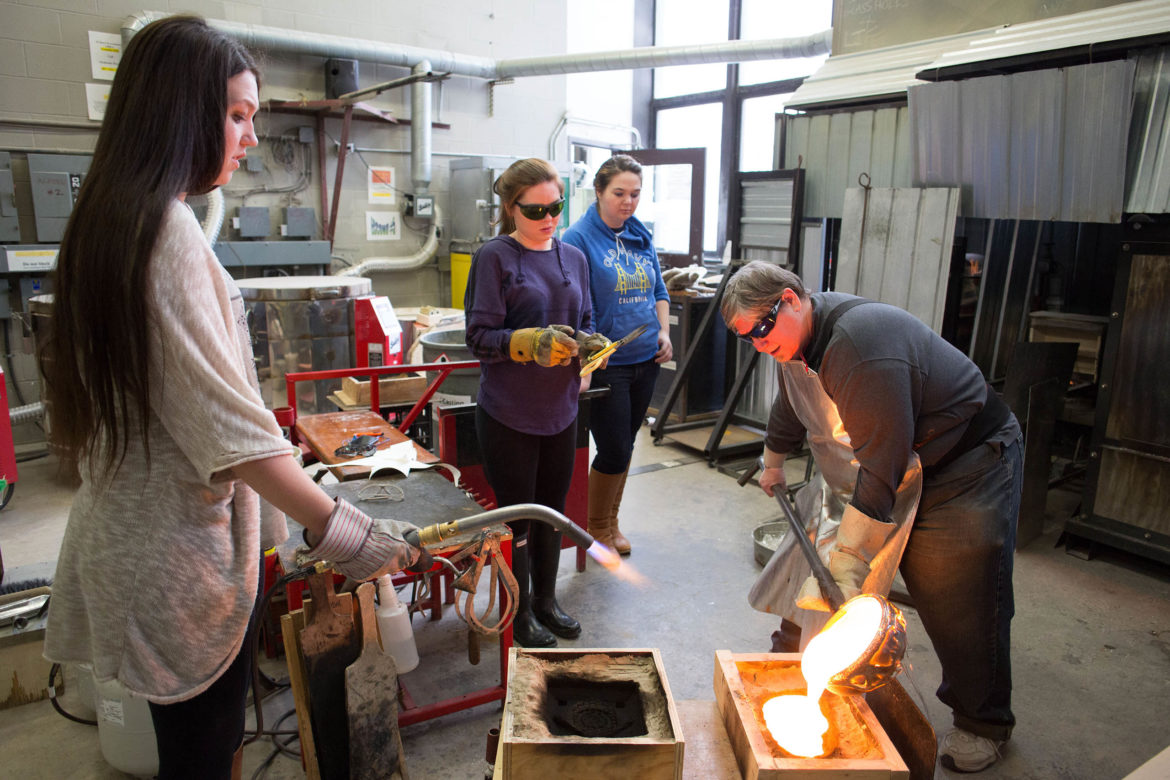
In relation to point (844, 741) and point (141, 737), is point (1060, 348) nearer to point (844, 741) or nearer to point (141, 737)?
point (844, 741)

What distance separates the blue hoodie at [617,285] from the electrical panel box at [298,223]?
11.7ft

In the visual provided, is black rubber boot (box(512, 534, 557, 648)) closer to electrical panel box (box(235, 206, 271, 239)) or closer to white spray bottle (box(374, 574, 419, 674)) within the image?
white spray bottle (box(374, 574, 419, 674))

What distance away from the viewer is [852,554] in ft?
5.91

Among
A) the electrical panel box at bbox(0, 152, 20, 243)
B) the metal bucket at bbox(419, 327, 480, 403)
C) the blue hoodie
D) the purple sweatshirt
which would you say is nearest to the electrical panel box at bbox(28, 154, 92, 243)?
the electrical panel box at bbox(0, 152, 20, 243)

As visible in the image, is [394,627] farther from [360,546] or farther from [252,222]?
[252,222]

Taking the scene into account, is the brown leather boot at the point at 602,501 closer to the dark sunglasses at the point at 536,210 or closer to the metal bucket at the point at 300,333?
the dark sunglasses at the point at 536,210

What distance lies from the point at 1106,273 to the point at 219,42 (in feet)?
17.5

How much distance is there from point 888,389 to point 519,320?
1.24 meters

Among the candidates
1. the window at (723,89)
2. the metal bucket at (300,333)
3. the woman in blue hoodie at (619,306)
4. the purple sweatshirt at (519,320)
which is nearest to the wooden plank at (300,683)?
the purple sweatshirt at (519,320)

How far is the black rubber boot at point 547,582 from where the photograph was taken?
270 centimetres

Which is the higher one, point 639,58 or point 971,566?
point 639,58

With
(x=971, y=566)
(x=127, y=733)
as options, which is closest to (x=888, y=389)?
(x=971, y=566)

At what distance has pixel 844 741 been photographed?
1367 mm

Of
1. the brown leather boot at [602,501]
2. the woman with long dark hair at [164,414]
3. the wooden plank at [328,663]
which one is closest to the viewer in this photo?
the woman with long dark hair at [164,414]
